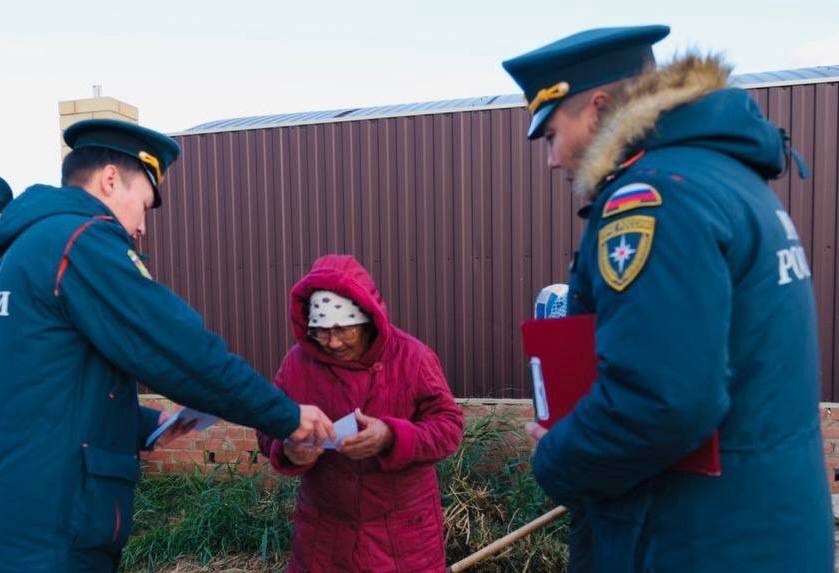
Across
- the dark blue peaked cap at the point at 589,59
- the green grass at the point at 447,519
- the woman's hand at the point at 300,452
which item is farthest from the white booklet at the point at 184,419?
the green grass at the point at 447,519

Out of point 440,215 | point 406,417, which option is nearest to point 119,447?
point 406,417

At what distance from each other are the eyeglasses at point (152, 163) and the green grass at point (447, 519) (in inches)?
105

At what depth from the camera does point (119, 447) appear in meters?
2.05

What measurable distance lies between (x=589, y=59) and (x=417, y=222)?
370cm

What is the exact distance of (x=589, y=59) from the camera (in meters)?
1.54

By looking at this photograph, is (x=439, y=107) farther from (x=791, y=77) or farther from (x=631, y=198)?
(x=631, y=198)

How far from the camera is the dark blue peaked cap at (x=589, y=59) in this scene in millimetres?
1524

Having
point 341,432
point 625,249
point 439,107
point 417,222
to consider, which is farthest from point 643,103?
point 439,107

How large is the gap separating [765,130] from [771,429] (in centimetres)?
59

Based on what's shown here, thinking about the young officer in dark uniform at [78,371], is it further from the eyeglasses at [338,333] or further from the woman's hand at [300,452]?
the eyeglasses at [338,333]

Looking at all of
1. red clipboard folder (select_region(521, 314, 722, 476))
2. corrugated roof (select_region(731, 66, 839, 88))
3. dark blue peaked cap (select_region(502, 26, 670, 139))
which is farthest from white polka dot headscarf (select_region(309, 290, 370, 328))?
corrugated roof (select_region(731, 66, 839, 88))

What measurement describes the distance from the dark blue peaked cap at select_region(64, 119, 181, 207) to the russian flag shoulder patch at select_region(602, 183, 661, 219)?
155 cm

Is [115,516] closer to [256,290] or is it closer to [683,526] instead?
[683,526]

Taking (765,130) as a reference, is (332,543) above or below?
below
